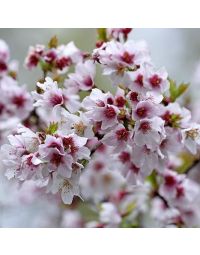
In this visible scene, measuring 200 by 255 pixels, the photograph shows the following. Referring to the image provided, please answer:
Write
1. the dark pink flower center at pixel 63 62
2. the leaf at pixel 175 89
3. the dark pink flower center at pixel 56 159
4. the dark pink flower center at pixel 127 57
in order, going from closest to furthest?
the dark pink flower center at pixel 56 159 < the dark pink flower center at pixel 127 57 < the leaf at pixel 175 89 < the dark pink flower center at pixel 63 62

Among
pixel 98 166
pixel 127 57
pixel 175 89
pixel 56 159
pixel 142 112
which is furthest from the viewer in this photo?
pixel 98 166

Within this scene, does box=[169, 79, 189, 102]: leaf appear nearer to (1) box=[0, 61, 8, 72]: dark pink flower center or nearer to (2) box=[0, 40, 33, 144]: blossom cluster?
(2) box=[0, 40, 33, 144]: blossom cluster

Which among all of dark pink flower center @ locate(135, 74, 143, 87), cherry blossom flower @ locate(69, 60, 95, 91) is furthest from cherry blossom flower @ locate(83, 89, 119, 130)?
cherry blossom flower @ locate(69, 60, 95, 91)

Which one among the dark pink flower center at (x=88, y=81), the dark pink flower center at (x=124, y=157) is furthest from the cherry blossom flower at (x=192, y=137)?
the dark pink flower center at (x=88, y=81)

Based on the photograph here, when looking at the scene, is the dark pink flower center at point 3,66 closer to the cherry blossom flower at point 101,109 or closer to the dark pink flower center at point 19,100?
the dark pink flower center at point 19,100

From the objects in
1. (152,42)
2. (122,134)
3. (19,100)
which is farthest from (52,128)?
(152,42)

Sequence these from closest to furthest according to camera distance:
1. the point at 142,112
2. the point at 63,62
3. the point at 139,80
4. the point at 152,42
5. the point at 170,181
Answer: the point at 142,112 < the point at 139,80 < the point at 63,62 < the point at 170,181 < the point at 152,42

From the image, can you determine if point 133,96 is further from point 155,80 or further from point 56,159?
point 56,159

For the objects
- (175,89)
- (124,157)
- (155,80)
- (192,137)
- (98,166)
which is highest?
(155,80)
